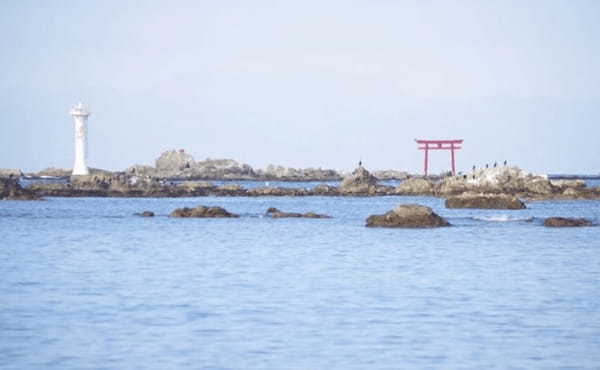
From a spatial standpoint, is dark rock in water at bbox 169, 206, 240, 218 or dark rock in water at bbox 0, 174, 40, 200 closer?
dark rock in water at bbox 169, 206, 240, 218

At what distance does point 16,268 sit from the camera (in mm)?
30672

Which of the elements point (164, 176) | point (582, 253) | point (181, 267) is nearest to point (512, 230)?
point (582, 253)

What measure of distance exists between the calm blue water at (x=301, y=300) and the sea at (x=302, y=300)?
0.15 feet

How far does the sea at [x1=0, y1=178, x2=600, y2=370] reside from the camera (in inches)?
685

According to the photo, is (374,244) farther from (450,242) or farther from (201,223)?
(201,223)

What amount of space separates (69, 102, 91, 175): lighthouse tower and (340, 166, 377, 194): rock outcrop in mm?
27137

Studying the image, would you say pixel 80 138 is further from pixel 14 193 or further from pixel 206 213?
pixel 206 213

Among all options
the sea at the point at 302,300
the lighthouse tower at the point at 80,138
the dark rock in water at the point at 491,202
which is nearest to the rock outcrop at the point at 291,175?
the lighthouse tower at the point at 80,138

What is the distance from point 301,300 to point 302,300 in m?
0.02

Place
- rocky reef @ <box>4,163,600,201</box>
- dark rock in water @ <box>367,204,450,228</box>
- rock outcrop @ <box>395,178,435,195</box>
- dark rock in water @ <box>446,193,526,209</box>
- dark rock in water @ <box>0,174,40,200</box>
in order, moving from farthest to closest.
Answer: rock outcrop @ <box>395,178,435,195</box>, rocky reef @ <box>4,163,600,201</box>, dark rock in water @ <box>0,174,40,200</box>, dark rock in water @ <box>446,193,526,209</box>, dark rock in water @ <box>367,204,450,228</box>

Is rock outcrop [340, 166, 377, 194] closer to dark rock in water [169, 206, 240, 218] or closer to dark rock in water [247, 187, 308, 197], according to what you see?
dark rock in water [247, 187, 308, 197]

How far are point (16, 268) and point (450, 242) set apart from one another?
16402 millimetres

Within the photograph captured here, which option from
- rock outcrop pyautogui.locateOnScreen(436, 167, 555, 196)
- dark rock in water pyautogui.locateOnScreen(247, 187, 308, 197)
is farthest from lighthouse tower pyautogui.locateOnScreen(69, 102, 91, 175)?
rock outcrop pyautogui.locateOnScreen(436, 167, 555, 196)

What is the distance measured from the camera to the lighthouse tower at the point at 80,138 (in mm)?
112938
